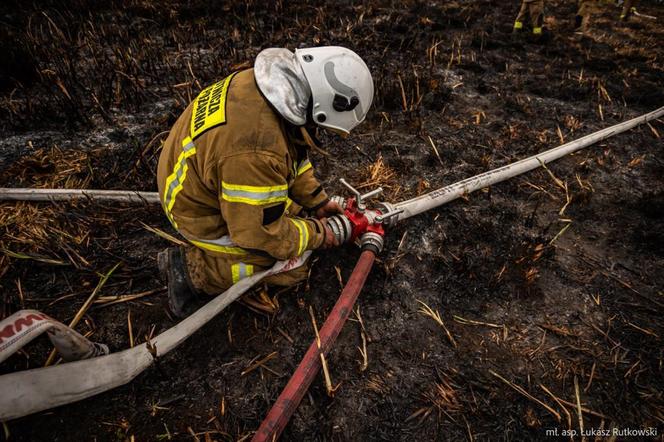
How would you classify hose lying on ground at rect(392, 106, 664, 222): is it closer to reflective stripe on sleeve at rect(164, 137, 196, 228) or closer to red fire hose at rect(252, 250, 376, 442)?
red fire hose at rect(252, 250, 376, 442)

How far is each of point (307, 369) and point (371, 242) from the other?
101cm

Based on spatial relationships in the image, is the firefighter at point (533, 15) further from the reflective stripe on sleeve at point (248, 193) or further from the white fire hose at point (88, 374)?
A: the white fire hose at point (88, 374)

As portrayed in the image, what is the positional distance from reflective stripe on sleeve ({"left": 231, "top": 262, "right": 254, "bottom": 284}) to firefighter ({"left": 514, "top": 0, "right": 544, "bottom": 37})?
302 inches

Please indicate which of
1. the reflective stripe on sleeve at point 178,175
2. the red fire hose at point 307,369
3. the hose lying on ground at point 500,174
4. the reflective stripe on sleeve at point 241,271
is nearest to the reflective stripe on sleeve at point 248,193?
the reflective stripe on sleeve at point 178,175

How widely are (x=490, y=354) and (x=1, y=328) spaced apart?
2643 millimetres

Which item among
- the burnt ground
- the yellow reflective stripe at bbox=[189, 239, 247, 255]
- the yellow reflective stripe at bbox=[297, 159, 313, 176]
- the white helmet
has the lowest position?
the burnt ground

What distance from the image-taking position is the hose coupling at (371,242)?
2.53 metres

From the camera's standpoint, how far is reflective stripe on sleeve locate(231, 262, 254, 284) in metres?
2.34

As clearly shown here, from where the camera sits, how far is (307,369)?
6.33 ft

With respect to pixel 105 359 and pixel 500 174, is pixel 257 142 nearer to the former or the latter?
pixel 105 359

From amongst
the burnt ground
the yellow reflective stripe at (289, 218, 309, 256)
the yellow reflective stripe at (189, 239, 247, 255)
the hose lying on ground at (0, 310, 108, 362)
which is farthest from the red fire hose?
the hose lying on ground at (0, 310, 108, 362)

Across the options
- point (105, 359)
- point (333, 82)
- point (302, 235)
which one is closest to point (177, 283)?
point (105, 359)

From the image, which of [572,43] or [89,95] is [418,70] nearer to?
[572,43]

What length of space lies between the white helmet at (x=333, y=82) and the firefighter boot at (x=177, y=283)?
1381 millimetres
